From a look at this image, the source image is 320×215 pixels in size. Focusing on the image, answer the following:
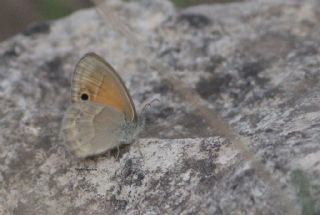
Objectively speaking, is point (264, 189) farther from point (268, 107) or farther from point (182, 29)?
point (182, 29)

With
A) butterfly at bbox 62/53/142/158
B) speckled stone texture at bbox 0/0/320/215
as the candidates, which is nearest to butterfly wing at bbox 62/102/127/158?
butterfly at bbox 62/53/142/158

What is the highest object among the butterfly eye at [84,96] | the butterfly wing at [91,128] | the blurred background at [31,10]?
the butterfly eye at [84,96]

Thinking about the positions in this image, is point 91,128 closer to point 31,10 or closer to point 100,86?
point 100,86

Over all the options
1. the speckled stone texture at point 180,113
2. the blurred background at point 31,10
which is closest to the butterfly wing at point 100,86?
the speckled stone texture at point 180,113

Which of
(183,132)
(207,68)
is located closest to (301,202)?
(183,132)

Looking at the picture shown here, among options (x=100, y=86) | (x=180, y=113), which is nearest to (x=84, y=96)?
(x=100, y=86)

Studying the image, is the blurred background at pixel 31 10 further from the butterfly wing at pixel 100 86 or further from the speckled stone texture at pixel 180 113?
the butterfly wing at pixel 100 86
